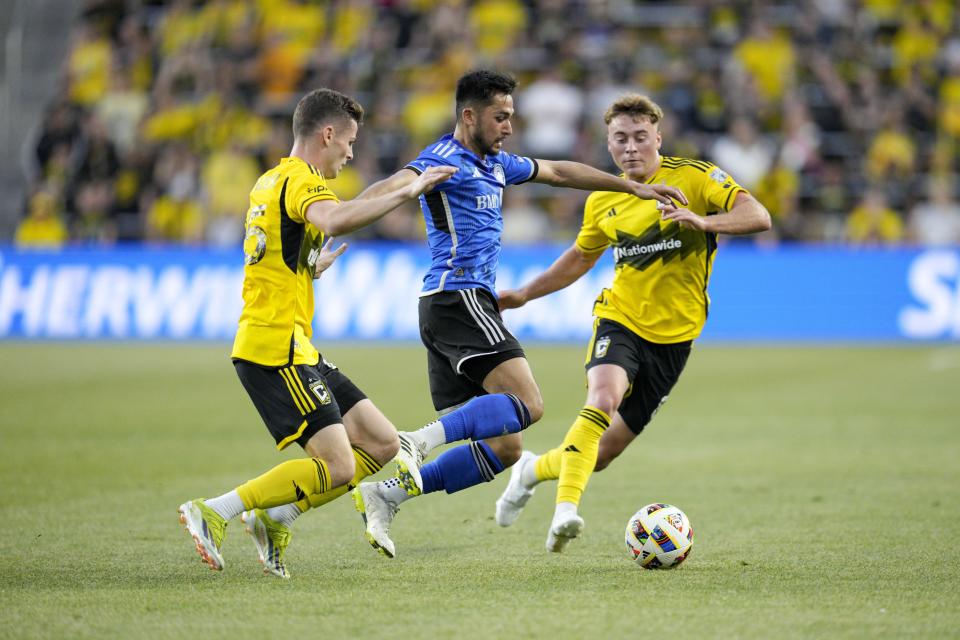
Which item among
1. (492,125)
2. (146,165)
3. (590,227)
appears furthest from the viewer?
(146,165)

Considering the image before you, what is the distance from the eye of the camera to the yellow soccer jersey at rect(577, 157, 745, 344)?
304 inches

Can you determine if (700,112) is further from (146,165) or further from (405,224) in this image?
(146,165)

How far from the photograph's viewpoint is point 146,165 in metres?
24.0

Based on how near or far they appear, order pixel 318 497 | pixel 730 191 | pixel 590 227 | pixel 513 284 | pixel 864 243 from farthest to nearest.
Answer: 1. pixel 864 243
2. pixel 513 284
3. pixel 590 227
4. pixel 730 191
5. pixel 318 497

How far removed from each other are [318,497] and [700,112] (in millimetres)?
17538

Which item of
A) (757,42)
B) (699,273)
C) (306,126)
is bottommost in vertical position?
(699,273)

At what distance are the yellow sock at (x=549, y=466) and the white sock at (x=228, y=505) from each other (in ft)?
6.55

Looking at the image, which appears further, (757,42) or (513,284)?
(757,42)

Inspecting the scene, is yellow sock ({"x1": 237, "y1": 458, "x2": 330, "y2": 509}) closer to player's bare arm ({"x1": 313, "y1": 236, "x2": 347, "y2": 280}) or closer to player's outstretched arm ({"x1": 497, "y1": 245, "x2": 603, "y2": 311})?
player's bare arm ({"x1": 313, "y1": 236, "x2": 347, "y2": 280})

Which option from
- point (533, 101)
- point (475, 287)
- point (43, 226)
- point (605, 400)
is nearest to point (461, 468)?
point (605, 400)

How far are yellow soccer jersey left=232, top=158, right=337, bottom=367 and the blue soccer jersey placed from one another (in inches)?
34.6

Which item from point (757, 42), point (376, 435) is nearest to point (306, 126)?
point (376, 435)

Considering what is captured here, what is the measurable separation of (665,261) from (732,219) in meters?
0.62

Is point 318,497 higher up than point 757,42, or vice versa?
point 757,42
